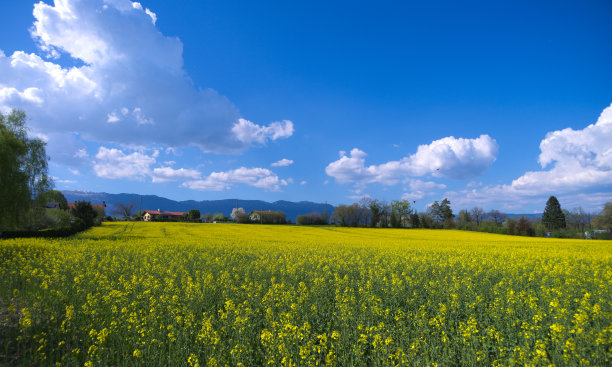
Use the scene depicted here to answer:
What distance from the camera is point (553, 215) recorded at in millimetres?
71250

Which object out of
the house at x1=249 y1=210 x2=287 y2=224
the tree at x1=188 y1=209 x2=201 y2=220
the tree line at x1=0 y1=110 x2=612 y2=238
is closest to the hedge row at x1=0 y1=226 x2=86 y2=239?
the tree line at x1=0 y1=110 x2=612 y2=238

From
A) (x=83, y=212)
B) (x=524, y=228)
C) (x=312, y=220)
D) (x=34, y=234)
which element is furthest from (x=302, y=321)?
(x=312, y=220)

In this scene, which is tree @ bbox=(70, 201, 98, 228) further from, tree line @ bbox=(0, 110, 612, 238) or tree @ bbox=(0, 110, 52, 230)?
tree @ bbox=(0, 110, 52, 230)

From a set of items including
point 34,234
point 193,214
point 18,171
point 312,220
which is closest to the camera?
point 18,171

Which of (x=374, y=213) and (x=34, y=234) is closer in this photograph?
(x=34, y=234)

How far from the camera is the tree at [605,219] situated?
57469 millimetres

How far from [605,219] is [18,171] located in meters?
94.6

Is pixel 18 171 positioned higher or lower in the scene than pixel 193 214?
higher

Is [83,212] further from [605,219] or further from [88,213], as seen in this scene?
[605,219]

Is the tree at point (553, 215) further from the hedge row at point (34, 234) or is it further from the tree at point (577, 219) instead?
the hedge row at point (34, 234)

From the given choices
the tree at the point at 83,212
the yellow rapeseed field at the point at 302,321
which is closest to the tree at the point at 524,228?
the yellow rapeseed field at the point at 302,321

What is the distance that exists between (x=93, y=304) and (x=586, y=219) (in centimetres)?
11995

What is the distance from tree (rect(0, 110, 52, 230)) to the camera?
77.9ft

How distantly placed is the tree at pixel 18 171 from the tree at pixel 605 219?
302ft
